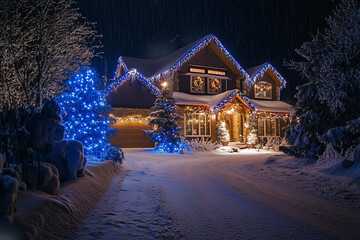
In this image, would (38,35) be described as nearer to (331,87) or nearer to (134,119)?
(134,119)

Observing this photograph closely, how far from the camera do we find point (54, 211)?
11.0 ft

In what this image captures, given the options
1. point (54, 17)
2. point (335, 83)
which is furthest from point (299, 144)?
point (54, 17)

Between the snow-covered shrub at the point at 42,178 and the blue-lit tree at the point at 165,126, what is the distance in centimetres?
1219

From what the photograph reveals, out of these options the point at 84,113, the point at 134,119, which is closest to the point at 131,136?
the point at 134,119

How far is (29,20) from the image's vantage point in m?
12.1

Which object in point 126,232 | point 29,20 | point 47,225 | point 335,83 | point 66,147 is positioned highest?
point 29,20

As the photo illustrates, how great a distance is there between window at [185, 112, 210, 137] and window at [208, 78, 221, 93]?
126 inches

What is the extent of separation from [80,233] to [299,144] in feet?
31.2

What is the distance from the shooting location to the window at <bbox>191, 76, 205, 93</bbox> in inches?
907

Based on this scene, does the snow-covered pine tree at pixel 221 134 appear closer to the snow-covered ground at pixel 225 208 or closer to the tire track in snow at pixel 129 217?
the snow-covered ground at pixel 225 208

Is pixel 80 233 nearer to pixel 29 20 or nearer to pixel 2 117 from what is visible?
pixel 2 117

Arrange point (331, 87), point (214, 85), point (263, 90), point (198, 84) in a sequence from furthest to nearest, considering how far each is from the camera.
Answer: point (263, 90) → point (214, 85) → point (198, 84) → point (331, 87)

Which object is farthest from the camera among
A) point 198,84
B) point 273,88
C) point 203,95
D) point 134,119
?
point 273,88

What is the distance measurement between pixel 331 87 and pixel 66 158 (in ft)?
28.9
